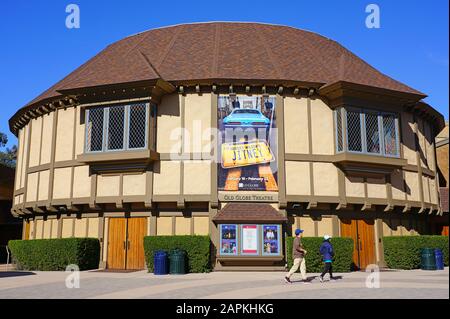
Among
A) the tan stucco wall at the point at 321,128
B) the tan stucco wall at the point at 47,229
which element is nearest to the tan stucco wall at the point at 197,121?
the tan stucco wall at the point at 321,128

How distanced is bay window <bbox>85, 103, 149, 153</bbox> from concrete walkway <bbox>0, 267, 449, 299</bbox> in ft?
19.0

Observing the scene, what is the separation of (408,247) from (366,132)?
5129 millimetres

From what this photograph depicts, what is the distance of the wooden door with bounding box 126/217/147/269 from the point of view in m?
17.9

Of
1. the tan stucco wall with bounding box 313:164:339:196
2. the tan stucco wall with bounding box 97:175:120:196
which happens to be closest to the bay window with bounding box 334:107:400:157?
the tan stucco wall with bounding box 313:164:339:196

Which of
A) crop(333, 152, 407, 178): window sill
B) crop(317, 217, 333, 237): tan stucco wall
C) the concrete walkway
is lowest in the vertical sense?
the concrete walkway

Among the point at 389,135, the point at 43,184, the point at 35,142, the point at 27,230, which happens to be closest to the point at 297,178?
the point at 389,135

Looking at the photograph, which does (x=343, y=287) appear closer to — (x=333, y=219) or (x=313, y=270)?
(x=313, y=270)

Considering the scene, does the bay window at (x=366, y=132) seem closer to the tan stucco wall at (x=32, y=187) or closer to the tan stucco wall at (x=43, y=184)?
the tan stucco wall at (x=43, y=184)

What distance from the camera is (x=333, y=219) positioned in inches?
722

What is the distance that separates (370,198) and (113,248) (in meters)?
11.4

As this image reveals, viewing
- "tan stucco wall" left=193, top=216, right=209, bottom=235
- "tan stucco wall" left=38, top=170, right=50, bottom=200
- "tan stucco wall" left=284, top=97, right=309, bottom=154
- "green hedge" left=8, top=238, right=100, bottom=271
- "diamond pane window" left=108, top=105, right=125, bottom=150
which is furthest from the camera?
"tan stucco wall" left=38, top=170, right=50, bottom=200

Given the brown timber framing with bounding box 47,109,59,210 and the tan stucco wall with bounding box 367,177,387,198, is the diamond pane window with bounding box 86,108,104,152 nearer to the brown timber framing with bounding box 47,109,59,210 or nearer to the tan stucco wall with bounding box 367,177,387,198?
the brown timber framing with bounding box 47,109,59,210
